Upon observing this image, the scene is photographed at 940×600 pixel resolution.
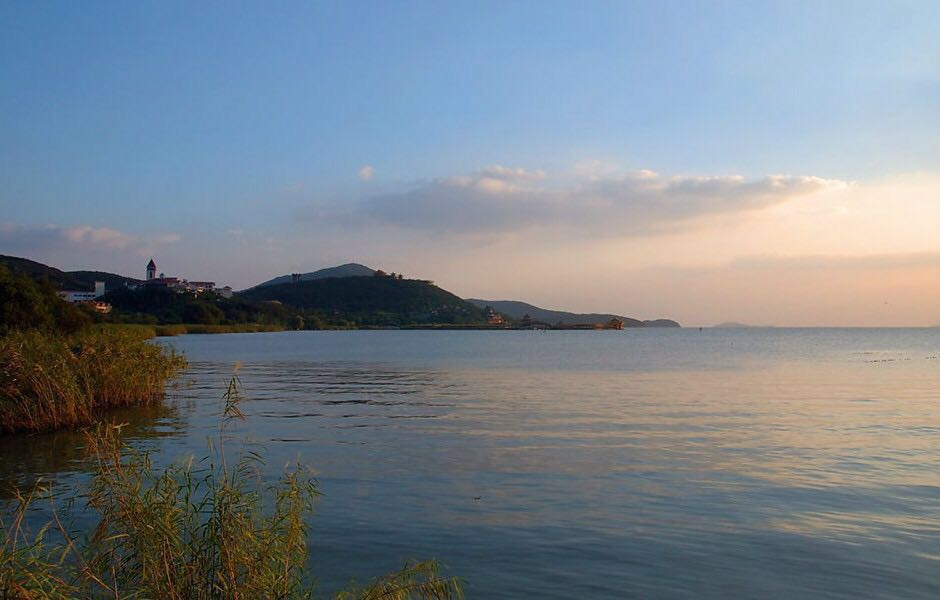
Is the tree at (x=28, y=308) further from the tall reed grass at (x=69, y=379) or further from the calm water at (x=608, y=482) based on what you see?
the calm water at (x=608, y=482)

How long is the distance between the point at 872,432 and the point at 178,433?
23573mm

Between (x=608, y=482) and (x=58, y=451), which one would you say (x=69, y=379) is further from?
(x=608, y=482)

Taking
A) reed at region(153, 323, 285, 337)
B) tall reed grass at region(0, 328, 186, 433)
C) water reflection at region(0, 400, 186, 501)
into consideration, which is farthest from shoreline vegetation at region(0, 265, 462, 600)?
reed at region(153, 323, 285, 337)

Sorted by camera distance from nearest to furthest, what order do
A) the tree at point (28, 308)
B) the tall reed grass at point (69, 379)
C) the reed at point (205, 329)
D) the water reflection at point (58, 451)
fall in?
1. the water reflection at point (58, 451)
2. the tall reed grass at point (69, 379)
3. the tree at point (28, 308)
4. the reed at point (205, 329)

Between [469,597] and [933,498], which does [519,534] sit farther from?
[933,498]

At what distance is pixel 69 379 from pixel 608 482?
17397 millimetres

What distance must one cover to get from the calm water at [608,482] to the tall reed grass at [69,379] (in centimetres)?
121

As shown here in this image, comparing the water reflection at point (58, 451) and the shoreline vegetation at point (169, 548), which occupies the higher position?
the shoreline vegetation at point (169, 548)

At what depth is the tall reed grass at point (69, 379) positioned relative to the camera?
22891mm

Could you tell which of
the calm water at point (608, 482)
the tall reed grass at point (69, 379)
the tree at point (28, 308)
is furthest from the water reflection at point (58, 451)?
the tree at point (28, 308)

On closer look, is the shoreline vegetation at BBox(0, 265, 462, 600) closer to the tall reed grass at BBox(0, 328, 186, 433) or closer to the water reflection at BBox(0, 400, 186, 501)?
the water reflection at BBox(0, 400, 186, 501)

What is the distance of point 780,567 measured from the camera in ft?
39.7

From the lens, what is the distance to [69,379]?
2408cm

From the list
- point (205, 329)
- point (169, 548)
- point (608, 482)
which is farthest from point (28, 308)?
point (205, 329)
